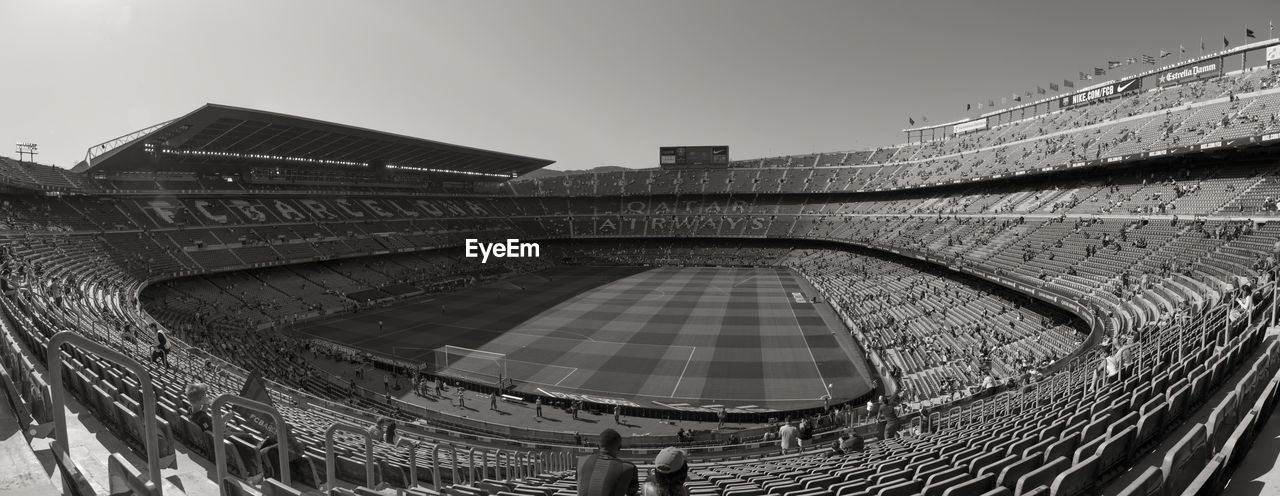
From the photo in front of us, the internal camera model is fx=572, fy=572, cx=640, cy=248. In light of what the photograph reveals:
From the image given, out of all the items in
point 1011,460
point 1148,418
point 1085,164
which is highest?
point 1085,164

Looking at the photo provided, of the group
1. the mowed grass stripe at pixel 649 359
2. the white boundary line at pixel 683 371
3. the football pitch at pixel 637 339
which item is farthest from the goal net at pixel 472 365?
the white boundary line at pixel 683 371

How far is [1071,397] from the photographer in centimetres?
1149

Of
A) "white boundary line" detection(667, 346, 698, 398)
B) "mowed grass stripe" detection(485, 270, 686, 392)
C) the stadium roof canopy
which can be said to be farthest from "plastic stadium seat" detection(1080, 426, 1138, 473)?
the stadium roof canopy

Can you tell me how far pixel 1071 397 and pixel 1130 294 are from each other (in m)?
17.7

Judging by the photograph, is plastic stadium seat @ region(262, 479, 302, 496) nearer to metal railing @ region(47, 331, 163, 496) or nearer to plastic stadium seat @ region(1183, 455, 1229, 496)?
metal railing @ region(47, 331, 163, 496)

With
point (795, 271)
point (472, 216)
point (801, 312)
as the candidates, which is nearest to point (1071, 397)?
point (801, 312)

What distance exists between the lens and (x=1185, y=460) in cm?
416

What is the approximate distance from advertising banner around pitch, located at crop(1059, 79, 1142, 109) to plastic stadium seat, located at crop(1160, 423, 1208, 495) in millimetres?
68472

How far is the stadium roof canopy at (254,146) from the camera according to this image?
140 ft

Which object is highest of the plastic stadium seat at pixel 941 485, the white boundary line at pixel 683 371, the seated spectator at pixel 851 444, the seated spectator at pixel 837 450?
the plastic stadium seat at pixel 941 485

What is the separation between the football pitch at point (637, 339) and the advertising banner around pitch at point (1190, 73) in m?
38.9

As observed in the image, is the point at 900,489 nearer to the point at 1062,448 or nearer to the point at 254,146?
the point at 1062,448

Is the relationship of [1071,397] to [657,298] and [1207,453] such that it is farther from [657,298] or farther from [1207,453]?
[657,298]

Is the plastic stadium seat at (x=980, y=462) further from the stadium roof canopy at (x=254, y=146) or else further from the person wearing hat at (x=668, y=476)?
the stadium roof canopy at (x=254, y=146)
